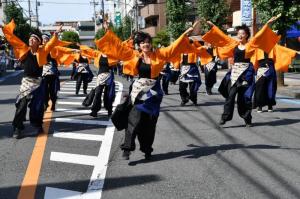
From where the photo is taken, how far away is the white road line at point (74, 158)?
6.55 metres

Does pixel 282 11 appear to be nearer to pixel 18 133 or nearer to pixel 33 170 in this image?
pixel 18 133

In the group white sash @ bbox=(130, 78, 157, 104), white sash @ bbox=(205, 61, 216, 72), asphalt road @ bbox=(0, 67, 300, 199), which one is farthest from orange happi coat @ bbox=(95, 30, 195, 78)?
white sash @ bbox=(205, 61, 216, 72)

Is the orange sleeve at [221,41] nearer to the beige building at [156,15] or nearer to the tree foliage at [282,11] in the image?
the tree foliage at [282,11]

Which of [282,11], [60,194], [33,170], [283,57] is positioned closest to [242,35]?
[283,57]

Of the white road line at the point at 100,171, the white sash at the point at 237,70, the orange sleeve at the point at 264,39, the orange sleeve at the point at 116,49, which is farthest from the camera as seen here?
the white sash at the point at 237,70

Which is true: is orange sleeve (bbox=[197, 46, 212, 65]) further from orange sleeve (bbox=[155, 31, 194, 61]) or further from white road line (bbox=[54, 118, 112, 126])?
orange sleeve (bbox=[155, 31, 194, 61])

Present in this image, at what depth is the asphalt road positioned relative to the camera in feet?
17.1

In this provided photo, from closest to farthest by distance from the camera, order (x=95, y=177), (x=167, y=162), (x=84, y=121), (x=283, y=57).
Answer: (x=95, y=177) < (x=167, y=162) < (x=84, y=121) < (x=283, y=57)

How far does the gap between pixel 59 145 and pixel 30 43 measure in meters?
2.00

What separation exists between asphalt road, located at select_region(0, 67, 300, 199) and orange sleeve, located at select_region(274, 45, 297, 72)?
1.20m

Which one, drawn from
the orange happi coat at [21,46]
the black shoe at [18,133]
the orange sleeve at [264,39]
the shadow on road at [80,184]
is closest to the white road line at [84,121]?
the black shoe at [18,133]

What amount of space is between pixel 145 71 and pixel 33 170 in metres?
2.01

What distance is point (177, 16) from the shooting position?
37.1 meters

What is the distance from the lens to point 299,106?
1278 cm
